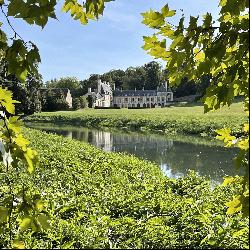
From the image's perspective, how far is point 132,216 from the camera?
26.4ft

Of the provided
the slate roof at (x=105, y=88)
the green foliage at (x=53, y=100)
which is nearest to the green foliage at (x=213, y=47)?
the green foliage at (x=53, y=100)

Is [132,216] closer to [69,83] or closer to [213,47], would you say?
[213,47]

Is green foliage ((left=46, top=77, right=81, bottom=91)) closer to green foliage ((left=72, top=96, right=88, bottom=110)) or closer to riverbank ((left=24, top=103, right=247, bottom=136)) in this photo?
green foliage ((left=72, top=96, right=88, bottom=110))

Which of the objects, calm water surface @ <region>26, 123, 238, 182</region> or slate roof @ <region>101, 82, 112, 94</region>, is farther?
slate roof @ <region>101, 82, 112, 94</region>

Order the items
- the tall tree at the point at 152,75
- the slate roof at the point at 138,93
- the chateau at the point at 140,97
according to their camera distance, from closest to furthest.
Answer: the chateau at the point at 140,97 → the slate roof at the point at 138,93 → the tall tree at the point at 152,75

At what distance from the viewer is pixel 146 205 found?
8.44 meters

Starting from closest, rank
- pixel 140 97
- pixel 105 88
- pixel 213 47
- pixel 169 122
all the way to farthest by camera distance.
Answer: pixel 213 47, pixel 169 122, pixel 105 88, pixel 140 97

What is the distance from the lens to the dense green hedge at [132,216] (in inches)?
243

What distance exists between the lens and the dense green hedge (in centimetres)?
616

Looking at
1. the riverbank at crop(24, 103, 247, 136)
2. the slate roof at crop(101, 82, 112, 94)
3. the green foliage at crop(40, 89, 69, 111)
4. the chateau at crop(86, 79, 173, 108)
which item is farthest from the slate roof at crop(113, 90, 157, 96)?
the riverbank at crop(24, 103, 247, 136)

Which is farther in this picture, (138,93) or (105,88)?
(138,93)

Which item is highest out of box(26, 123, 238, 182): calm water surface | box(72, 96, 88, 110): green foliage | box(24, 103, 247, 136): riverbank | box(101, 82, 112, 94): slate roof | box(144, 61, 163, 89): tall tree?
box(144, 61, 163, 89): tall tree

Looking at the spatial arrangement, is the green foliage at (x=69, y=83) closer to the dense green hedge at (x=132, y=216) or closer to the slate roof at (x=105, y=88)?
the slate roof at (x=105, y=88)

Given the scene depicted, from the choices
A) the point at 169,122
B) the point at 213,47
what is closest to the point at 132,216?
the point at 213,47
